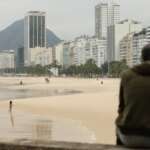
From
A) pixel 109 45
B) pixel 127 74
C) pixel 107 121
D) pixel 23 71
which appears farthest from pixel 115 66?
pixel 127 74

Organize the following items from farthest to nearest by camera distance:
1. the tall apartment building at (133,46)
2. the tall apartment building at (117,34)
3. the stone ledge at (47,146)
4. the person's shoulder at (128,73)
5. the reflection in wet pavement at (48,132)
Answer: the tall apartment building at (117,34) → the tall apartment building at (133,46) → the reflection in wet pavement at (48,132) → the person's shoulder at (128,73) → the stone ledge at (47,146)

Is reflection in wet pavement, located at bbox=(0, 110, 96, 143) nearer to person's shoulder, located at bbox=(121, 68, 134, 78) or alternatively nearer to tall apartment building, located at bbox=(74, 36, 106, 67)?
person's shoulder, located at bbox=(121, 68, 134, 78)

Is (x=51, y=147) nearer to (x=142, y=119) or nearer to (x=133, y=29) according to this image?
(x=142, y=119)

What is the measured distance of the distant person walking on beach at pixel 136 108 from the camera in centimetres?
288

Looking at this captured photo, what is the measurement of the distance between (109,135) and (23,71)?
604ft

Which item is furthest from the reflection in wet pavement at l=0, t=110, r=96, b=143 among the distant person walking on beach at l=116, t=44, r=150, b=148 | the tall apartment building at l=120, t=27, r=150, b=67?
the tall apartment building at l=120, t=27, r=150, b=67

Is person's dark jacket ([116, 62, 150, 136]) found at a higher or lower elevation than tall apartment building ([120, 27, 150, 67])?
lower

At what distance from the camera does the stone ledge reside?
9.43ft

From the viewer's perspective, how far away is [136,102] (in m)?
2.95

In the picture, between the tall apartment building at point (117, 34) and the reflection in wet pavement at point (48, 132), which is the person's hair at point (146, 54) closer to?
the reflection in wet pavement at point (48, 132)

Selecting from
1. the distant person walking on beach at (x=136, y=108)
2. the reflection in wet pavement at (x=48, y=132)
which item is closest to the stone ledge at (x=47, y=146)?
the distant person walking on beach at (x=136, y=108)

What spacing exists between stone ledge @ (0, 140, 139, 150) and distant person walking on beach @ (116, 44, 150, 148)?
0.36 ft

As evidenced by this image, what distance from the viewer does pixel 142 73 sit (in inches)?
117

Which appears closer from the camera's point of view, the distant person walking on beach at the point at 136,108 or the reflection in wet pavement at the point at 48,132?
the distant person walking on beach at the point at 136,108
